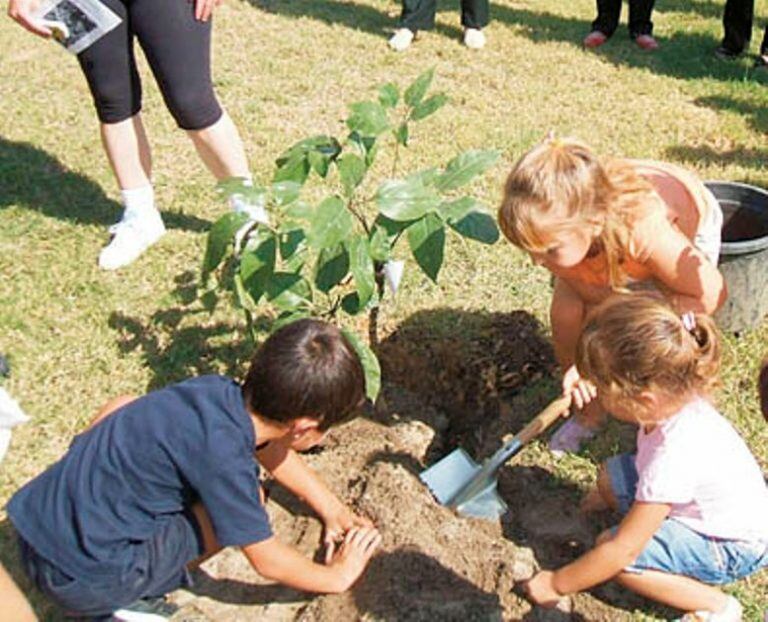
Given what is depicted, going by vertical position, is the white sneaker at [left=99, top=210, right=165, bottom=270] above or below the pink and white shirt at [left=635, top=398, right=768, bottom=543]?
below

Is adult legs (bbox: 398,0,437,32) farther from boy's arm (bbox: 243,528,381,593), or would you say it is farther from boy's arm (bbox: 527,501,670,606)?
boy's arm (bbox: 527,501,670,606)

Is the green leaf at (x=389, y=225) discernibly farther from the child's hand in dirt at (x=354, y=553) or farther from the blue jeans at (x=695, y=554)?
the blue jeans at (x=695, y=554)

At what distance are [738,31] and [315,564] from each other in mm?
3743

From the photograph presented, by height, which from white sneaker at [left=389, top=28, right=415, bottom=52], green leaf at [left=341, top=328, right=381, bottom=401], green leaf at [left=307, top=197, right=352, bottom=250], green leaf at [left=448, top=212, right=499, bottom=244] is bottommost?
white sneaker at [left=389, top=28, right=415, bottom=52]

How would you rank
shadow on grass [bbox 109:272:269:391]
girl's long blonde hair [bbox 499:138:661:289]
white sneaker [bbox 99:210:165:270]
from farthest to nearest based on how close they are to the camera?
white sneaker [bbox 99:210:165:270] → shadow on grass [bbox 109:272:269:391] → girl's long blonde hair [bbox 499:138:661:289]

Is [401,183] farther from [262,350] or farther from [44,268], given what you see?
[44,268]

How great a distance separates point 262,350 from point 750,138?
2853mm

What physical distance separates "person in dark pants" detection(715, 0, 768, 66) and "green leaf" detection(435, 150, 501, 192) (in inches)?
123

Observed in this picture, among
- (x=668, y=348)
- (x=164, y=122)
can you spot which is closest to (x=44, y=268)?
(x=164, y=122)

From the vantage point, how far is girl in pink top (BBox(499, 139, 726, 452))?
199 cm

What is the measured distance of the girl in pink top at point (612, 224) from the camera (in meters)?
1.99

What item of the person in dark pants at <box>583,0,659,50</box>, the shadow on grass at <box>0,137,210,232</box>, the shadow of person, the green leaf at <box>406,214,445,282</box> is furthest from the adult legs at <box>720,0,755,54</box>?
the shadow of person

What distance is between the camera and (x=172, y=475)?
1.80m

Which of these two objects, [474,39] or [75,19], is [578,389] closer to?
[75,19]
